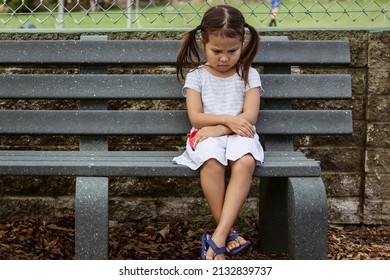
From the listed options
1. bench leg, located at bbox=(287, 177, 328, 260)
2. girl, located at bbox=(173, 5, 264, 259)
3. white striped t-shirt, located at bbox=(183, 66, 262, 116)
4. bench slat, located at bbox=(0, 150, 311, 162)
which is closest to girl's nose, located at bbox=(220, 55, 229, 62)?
girl, located at bbox=(173, 5, 264, 259)

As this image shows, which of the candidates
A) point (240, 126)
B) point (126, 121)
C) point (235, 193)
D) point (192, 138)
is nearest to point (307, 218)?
point (235, 193)

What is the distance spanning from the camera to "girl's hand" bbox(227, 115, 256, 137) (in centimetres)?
319

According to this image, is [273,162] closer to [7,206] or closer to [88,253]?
[88,253]

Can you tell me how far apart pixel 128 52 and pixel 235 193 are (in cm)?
99

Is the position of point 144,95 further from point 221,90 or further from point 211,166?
point 211,166

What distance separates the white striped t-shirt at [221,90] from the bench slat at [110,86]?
170 mm

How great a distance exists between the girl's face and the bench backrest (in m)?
0.29

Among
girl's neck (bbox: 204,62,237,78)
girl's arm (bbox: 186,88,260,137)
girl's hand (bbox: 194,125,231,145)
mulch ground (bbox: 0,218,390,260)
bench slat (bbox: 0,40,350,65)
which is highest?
bench slat (bbox: 0,40,350,65)

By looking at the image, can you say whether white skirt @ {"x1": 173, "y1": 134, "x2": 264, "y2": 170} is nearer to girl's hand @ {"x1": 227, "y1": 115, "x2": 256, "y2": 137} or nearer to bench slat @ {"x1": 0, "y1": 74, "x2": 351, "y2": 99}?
girl's hand @ {"x1": 227, "y1": 115, "x2": 256, "y2": 137}

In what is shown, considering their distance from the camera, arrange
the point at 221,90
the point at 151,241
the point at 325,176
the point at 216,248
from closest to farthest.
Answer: the point at 216,248
the point at 221,90
the point at 151,241
the point at 325,176

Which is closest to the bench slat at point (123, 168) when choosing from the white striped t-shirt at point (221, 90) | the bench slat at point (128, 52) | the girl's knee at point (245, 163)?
the girl's knee at point (245, 163)

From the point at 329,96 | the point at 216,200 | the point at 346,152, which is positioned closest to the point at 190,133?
the point at 216,200

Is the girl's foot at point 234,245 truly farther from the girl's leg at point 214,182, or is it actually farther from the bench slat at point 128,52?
the bench slat at point 128,52

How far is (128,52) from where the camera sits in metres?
3.60
